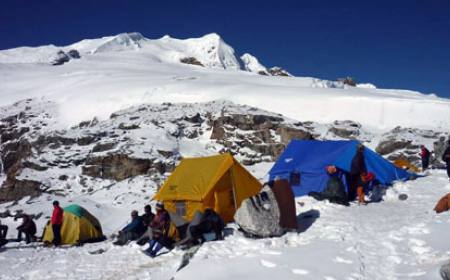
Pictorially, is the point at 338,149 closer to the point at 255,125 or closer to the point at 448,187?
the point at 448,187

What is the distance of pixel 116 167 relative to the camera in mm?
31516

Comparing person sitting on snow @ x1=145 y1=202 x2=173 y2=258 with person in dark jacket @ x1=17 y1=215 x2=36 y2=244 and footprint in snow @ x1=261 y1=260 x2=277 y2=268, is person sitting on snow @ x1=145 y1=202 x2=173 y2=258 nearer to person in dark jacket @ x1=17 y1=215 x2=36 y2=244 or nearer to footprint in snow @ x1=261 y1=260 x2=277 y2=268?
footprint in snow @ x1=261 y1=260 x2=277 y2=268

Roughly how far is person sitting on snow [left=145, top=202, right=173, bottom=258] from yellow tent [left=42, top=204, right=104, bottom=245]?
374cm

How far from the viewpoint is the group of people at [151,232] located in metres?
12.3

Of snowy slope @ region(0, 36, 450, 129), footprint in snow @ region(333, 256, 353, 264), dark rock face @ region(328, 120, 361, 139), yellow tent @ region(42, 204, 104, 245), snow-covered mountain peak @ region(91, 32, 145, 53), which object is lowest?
yellow tent @ region(42, 204, 104, 245)

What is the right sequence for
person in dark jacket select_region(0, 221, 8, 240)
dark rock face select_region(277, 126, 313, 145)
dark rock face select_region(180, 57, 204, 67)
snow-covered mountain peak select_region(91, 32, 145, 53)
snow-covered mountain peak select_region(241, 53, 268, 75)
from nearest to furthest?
1. person in dark jacket select_region(0, 221, 8, 240)
2. dark rock face select_region(277, 126, 313, 145)
3. dark rock face select_region(180, 57, 204, 67)
4. snow-covered mountain peak select_region(91, 32, 145, 53)
5. snow-covered mountain peak select_region(241, 53, 268, 75)

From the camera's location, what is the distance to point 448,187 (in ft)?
55.3

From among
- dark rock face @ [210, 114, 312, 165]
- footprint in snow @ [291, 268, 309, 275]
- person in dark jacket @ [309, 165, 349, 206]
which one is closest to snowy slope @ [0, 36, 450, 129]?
dark rock face @ [210, 114, 312, 165]

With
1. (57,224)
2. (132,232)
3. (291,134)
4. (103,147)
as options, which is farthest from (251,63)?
(132,232)

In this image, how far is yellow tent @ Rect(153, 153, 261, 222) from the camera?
15.3 metres

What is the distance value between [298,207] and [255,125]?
73.0 ft

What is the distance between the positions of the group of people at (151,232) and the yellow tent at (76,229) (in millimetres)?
1979

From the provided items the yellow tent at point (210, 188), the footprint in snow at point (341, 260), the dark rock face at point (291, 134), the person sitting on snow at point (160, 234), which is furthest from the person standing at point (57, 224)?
the dark rock face at point (291, 134)

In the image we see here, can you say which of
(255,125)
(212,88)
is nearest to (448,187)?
(255,125)
